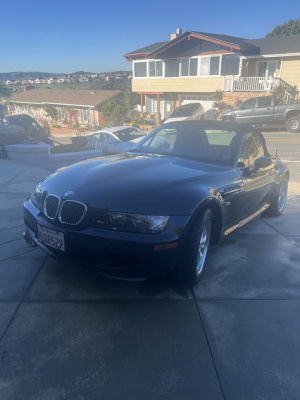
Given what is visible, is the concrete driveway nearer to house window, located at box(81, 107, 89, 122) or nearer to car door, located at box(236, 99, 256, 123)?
car door, located at box(236, 99, 256, 123)

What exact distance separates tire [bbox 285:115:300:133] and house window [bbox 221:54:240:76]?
33.7ft

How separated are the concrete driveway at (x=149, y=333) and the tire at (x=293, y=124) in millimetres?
15468

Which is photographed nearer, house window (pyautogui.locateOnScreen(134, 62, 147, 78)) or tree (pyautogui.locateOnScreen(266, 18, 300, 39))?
house window (pyautogui.locateOnScreen(134, 62, 147, 78))

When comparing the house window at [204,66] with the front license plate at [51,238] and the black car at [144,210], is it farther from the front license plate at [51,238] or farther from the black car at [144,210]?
the front license plate at [51,238]

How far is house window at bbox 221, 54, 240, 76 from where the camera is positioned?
2604 cm

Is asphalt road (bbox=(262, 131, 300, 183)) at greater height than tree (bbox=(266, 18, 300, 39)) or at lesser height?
lesser

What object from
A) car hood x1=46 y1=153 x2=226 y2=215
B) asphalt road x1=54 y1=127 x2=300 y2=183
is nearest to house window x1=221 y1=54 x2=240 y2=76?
asphalt road x1=54 y1=127 x2=300 y2=183

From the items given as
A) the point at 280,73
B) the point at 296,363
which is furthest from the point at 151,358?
the point at 280,73

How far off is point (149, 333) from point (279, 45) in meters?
28.4

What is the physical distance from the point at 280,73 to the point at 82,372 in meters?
27.1

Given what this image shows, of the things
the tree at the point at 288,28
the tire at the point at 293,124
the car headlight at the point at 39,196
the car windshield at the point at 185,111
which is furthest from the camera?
the tree at the point at 288,28

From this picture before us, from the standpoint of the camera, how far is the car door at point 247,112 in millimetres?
18516

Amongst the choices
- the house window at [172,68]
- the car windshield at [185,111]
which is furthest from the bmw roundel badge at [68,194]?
the house window at [172,68]

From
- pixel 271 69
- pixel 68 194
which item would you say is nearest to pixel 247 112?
pixel 271 69
